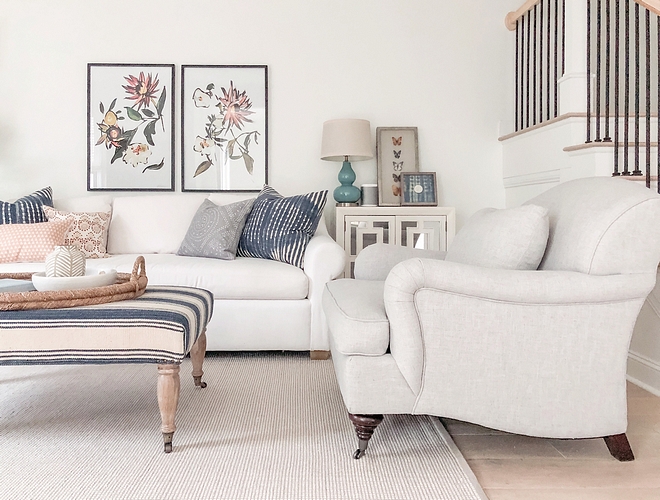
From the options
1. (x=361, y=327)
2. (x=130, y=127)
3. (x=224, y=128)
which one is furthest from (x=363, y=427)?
(x=130, y=127)

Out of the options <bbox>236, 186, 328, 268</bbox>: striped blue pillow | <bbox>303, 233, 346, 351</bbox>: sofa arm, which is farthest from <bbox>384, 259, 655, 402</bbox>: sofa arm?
<bbox>236, 186, 328, 268</bbox>: striped blue pillow

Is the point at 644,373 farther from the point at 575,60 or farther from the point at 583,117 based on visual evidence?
the point at 575,60

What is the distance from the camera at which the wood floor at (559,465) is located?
1.54 m

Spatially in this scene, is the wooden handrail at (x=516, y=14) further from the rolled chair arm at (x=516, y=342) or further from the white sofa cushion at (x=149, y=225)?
the rolled chair arm at (x=516, y=342)

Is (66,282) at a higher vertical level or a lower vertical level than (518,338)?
higher

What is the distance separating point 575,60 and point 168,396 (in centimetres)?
267

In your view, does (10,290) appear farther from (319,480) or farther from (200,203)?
(200,203)

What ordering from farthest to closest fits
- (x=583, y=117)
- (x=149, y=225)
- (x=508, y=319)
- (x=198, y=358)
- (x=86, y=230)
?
(x=149, y=225), (x=86, y=230), (x=583, y=117), (x=198, y=358), (x=508, y=319)

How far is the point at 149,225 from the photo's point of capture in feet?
11.7

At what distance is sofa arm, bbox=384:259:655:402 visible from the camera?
163cm

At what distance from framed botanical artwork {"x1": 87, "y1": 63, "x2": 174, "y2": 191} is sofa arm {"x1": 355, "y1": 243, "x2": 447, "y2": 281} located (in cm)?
199

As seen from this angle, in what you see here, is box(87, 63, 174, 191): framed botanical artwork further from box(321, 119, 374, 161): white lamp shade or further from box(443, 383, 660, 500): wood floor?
box(443, 383, 660, 500): wood floor

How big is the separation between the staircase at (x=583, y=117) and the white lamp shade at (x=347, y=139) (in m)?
0.99

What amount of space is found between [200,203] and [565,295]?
2.57m
